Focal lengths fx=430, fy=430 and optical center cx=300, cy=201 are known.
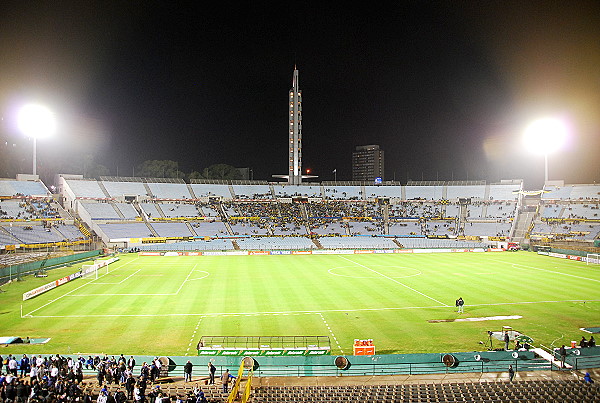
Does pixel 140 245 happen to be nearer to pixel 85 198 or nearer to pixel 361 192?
pixel 85 198

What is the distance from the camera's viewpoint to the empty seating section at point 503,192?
10150 centimetres

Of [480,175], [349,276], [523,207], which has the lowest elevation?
[349,276]

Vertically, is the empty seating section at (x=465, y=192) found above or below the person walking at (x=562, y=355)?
above

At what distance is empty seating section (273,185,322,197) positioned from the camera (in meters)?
110

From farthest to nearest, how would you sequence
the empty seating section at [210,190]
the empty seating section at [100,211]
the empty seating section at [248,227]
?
the empty seating section at [210,190]
the empty seating section at [248,227]
the empty seating section at [100,211]

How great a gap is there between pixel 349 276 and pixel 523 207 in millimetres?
65443

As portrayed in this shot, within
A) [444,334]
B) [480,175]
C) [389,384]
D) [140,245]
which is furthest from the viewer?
[480,175]

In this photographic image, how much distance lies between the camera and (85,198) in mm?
85875

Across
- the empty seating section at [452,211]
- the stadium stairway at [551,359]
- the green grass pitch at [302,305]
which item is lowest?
the green grass pitch at [302,305]

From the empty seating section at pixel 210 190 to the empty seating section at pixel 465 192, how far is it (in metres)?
54.9

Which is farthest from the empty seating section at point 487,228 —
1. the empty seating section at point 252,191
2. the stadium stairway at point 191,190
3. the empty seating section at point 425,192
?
the stadium stairway at point 191,190

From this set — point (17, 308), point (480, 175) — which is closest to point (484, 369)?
point (17, 308)

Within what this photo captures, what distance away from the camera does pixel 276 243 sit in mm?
84875

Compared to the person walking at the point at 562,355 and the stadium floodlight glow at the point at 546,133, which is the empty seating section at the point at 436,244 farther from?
the person walking at the point at 562,355
